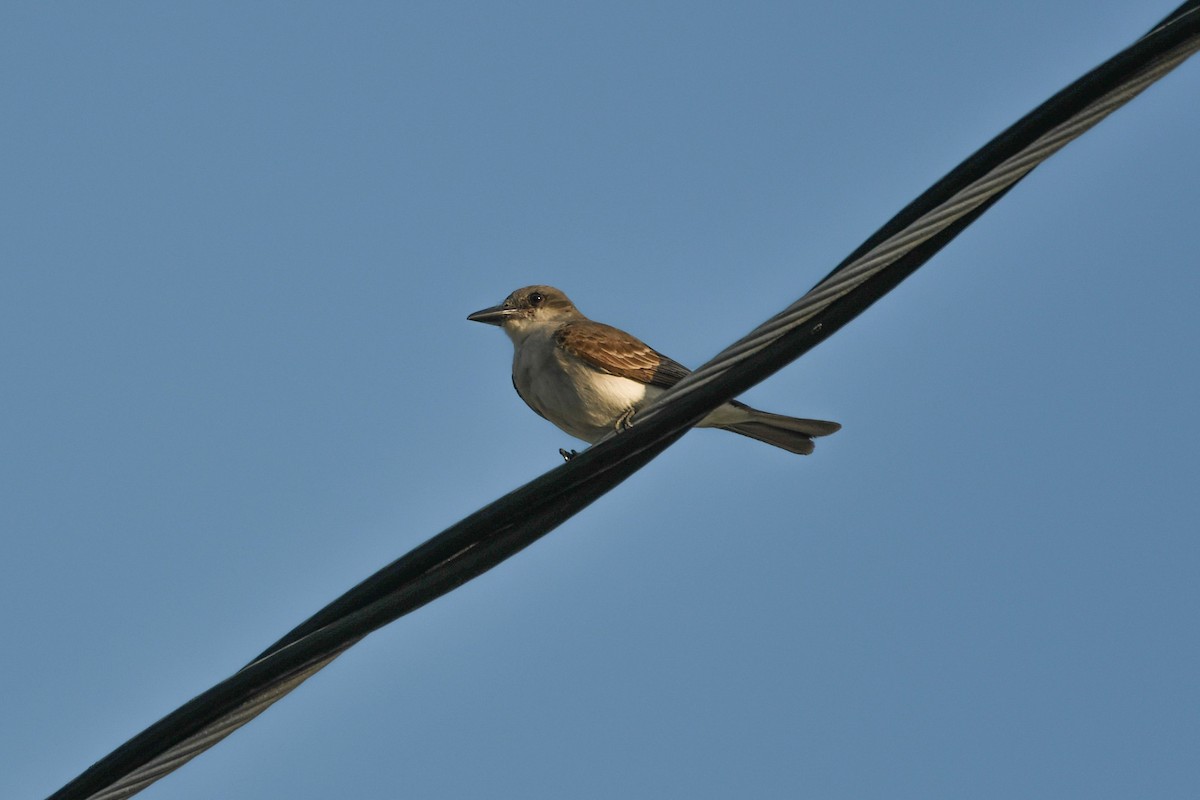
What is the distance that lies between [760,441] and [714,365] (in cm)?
457

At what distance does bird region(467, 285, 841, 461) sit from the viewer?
8.47 m

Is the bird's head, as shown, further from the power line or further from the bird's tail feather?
the power line

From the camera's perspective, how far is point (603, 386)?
852cm

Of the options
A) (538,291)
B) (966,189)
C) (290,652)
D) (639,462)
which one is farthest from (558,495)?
(538,291)

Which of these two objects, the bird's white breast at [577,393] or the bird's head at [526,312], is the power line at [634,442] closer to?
the bird's white breast at [577,393]

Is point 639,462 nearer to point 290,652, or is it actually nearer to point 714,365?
point 714,365

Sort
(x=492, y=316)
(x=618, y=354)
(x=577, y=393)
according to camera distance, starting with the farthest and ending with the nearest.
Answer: (x=492, y=316), (x=618, y=354), (x=577, y=393)

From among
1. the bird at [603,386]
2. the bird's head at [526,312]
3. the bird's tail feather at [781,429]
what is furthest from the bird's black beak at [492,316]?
the bird's tail feather at [781,429]

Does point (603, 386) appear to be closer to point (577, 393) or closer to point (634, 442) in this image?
point (577, 393)

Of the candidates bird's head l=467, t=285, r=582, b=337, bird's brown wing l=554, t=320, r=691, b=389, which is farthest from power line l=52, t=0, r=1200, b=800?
bird's head l=467, t=285, r=582, b=337

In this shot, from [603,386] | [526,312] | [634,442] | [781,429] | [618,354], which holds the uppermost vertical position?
[526,312]

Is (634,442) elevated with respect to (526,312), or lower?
lower

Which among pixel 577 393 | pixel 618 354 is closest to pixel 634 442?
pixel 577 393

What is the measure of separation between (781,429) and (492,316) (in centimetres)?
205
